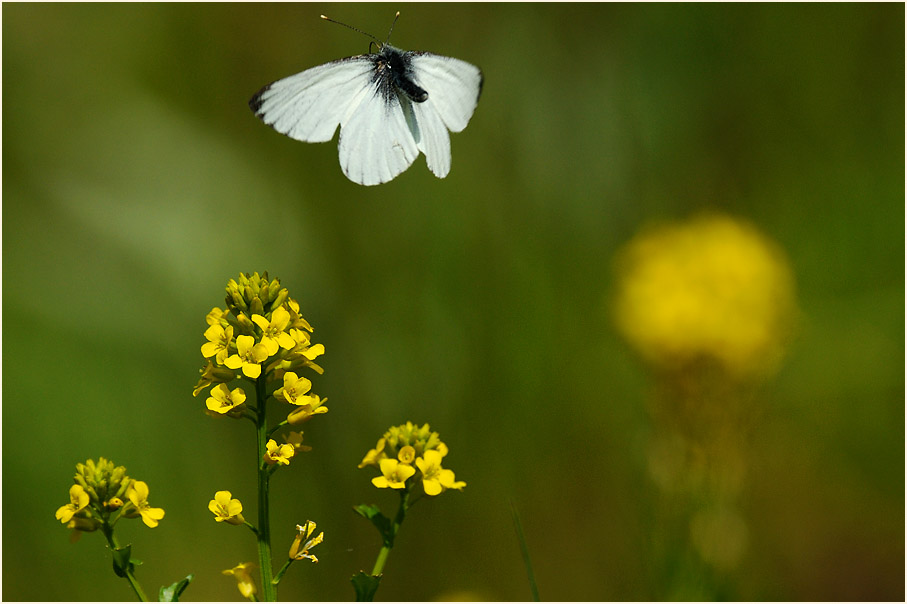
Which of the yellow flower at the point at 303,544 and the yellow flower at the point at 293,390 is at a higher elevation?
the yellow flower at the point at 293,390

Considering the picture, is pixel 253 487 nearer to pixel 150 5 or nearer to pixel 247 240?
pixel 247 240

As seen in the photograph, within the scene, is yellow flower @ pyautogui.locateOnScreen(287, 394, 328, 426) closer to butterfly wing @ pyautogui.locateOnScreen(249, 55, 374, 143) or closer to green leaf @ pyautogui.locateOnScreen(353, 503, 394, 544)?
green leaf @ pyautogui.locateOnScreen(353, 503, 394, 544)

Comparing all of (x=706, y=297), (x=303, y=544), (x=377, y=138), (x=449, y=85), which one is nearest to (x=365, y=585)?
(x=303, y=544)

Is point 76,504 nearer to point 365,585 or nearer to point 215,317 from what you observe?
point 215,317

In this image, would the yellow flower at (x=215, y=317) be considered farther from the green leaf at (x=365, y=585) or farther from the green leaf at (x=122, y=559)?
the green leaf at (x=365, y=585)

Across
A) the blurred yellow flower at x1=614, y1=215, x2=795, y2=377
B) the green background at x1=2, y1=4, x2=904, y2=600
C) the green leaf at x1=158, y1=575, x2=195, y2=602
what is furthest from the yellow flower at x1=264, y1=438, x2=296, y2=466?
the blurred yellow flower at x1=614, y1=215, x2=795, y2=377

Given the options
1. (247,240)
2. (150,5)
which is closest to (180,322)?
(247,240)

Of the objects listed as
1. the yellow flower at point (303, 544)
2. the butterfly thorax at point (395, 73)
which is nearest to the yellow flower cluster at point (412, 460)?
the yellow flower at point (303, 544)
